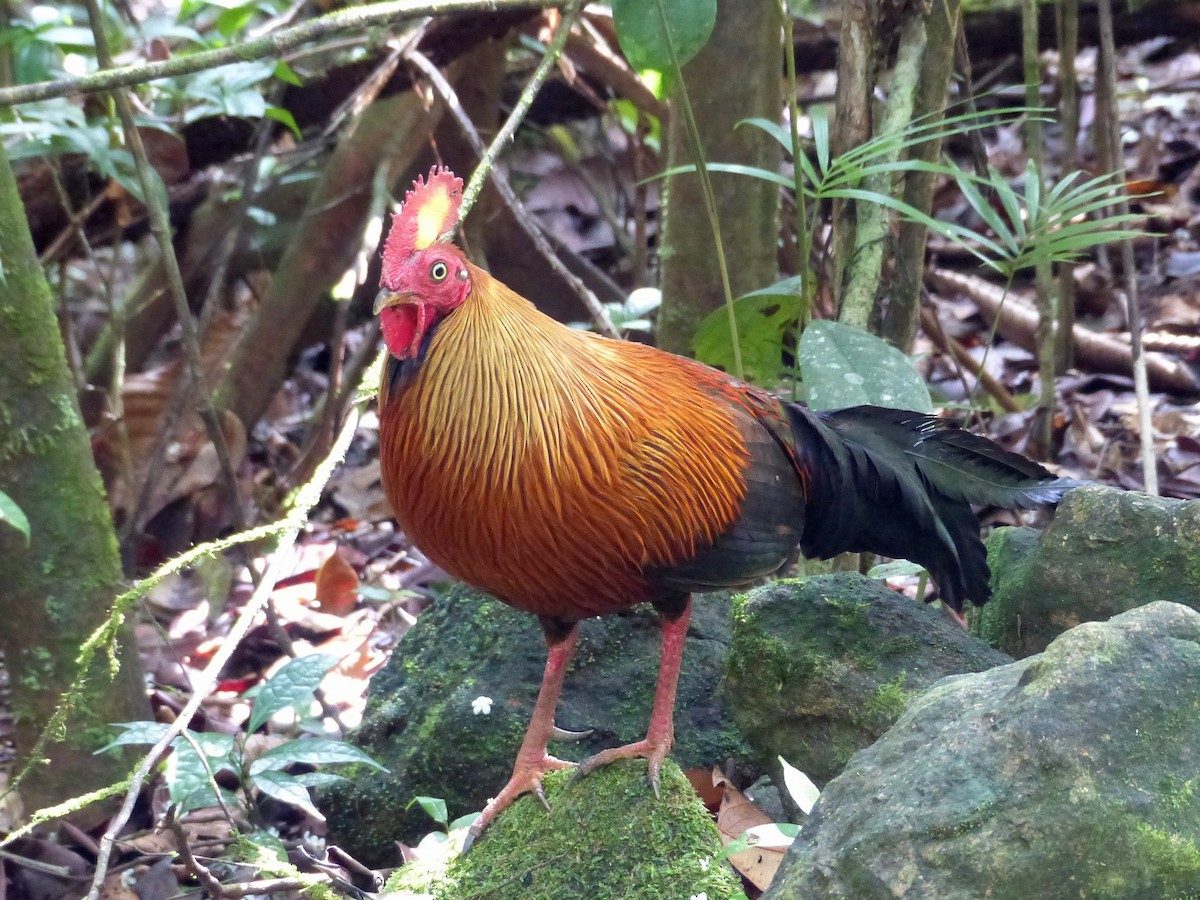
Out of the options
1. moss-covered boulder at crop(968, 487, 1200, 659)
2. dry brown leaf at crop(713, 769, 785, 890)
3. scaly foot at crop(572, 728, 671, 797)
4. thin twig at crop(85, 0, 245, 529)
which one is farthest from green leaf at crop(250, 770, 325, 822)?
moss-covered boulder at crop(968, 487, 1200, 659)

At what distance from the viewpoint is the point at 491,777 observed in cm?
361

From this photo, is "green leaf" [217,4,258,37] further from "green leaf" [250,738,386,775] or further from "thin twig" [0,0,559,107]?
"green leaf" [250,738,386,775]

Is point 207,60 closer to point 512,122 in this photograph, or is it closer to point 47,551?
point 512,122

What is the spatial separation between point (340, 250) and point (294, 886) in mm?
4466

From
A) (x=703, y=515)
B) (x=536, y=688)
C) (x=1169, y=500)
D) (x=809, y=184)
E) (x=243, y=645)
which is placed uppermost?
(x=809, y=184)

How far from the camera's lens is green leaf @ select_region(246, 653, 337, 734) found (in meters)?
3.42

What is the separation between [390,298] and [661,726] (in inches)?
52.3

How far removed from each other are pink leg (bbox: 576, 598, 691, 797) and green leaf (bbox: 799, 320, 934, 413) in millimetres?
836

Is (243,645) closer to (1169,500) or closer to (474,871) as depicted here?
(474,871)

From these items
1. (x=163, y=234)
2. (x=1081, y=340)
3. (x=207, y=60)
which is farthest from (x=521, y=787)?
(x=1081, y=340)

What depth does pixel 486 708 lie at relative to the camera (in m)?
3.62

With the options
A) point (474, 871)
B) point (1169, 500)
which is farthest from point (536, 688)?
point (1169, 500)

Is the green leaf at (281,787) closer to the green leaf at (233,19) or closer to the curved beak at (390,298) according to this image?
the curved beak at (390,298)

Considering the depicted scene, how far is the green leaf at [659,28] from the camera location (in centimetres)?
336
